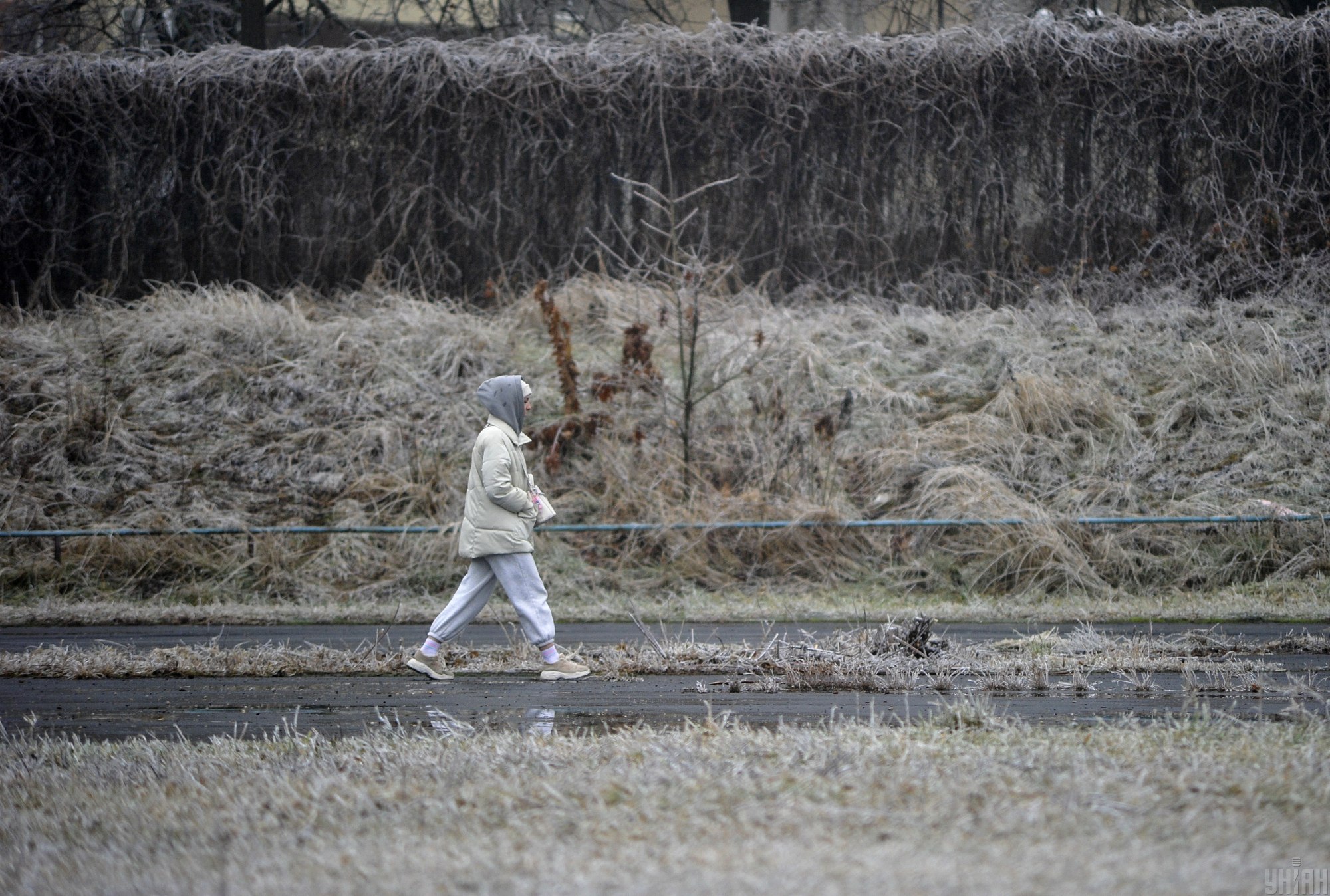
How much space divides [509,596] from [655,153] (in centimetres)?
1008

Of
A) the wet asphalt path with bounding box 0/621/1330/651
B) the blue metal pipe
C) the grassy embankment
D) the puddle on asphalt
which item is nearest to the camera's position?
the puddle on asphalt

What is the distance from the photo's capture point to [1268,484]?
1148 cm

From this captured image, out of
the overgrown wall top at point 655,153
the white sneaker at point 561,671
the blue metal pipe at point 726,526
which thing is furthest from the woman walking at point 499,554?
the overgrown wall top at point 655,153

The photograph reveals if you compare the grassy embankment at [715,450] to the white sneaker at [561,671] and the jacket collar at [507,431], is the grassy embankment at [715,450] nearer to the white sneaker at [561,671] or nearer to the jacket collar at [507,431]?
the white sneaker at [561,671]

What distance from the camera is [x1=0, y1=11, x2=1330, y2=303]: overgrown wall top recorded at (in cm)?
1533

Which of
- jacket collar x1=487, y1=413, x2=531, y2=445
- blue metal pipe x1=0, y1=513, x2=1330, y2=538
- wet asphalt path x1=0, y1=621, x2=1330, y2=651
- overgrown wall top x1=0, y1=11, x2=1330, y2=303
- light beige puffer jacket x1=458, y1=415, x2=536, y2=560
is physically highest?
overgrown wall top x1=0, y1=11, x2=1330, y2=303

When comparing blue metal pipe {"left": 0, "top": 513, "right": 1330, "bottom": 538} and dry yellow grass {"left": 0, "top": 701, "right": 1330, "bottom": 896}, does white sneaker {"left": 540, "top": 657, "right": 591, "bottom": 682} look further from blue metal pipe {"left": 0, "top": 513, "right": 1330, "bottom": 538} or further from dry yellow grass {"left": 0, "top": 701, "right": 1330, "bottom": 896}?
blue metal pipe {"left": 0, "top": 513, "right": 1330, "bottom": 538}

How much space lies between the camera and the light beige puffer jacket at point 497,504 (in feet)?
23.1

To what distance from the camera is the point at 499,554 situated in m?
7.05

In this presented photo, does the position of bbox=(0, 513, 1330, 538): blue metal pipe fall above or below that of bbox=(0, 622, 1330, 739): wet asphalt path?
below

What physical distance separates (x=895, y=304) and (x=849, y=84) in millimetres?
3131

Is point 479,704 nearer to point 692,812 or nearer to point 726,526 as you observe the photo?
point 692,812

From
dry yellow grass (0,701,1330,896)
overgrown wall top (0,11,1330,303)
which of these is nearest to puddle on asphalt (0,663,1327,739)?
dry yellow grass (0,701,1330,896)

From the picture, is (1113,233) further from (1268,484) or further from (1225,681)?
(1225,681)
